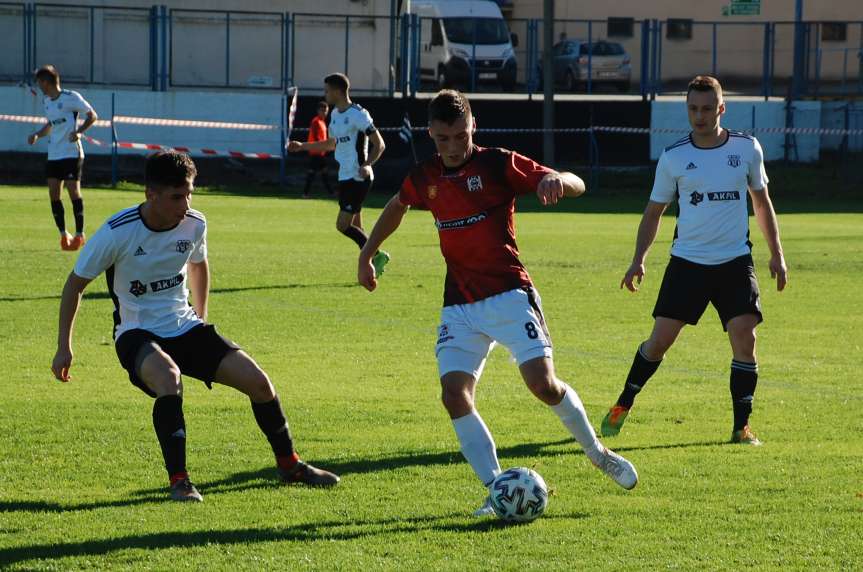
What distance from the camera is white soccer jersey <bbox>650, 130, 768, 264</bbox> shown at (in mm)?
7539

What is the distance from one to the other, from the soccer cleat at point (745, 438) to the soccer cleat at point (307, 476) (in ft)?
7.85

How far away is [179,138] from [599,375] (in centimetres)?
2397

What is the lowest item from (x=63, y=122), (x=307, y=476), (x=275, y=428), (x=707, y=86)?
(x=307, y=476)

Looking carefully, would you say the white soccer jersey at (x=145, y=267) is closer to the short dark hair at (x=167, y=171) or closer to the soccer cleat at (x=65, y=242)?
the short dark hair at (x=167, y=171)

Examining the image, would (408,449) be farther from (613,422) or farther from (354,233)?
(354,233)

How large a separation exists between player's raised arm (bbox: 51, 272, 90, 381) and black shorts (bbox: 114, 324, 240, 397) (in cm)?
28

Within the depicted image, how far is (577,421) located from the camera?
241 inches

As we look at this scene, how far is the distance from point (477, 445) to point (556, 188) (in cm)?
118

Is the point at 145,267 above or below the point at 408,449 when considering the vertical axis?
above

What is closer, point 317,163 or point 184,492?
point 184,492

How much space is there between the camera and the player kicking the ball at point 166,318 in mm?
6223

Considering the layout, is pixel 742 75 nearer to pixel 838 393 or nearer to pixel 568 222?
pixel 568 222

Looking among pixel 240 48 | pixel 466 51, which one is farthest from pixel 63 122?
pixel 466 51

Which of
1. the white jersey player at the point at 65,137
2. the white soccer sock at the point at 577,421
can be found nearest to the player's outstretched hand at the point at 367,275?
the white soccer sock at the point at 577,421
